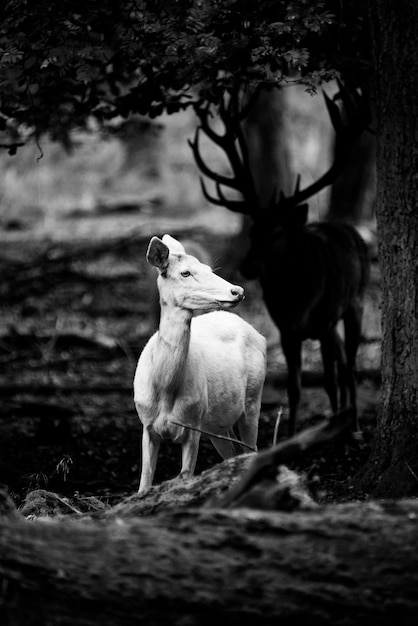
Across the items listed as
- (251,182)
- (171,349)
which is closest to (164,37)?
(171,349)

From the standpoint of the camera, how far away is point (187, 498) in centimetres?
427

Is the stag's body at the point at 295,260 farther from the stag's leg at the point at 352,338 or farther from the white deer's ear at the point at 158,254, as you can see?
the white deer's ear at the point at 158,254

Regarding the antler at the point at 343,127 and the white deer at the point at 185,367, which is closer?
the white deer at the point at 185,367

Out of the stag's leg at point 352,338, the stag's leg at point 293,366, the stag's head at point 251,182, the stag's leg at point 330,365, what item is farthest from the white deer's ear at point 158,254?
the stag's leg at point 352,338

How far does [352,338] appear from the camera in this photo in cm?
970

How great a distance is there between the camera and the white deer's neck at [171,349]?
17.7 ft

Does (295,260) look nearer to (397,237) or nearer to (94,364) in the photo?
(397,237)

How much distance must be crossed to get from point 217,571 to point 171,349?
7.33 ft

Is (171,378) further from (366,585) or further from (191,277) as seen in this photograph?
(366,585)

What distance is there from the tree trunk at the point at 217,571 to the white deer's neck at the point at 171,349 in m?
2.02

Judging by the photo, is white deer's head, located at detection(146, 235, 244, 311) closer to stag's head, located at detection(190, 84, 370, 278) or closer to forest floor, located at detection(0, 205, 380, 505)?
forest floor, located at detection(0, 205, 380, 505)

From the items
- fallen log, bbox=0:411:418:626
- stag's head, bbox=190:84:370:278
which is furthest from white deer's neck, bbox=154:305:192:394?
stag's head, bbox=190:84:370:278

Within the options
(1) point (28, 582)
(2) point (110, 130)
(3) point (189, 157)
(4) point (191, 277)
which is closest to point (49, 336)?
(2) point (110, 130)

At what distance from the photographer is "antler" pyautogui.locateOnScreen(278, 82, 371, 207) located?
816cm
